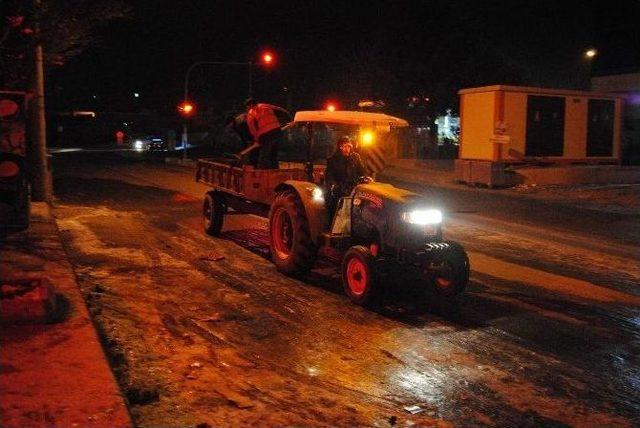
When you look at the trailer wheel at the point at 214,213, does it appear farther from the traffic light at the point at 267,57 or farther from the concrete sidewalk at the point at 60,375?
the traffic light at the point at 267,57

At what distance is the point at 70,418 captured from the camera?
14.7 feet

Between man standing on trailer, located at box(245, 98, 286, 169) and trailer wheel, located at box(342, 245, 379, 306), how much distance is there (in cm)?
340

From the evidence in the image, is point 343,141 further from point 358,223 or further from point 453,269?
point 453,269

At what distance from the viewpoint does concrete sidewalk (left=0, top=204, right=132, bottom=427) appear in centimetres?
450

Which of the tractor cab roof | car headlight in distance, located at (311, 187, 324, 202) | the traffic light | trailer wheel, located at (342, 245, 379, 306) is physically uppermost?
the traffic light

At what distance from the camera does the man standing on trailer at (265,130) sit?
36.0ft

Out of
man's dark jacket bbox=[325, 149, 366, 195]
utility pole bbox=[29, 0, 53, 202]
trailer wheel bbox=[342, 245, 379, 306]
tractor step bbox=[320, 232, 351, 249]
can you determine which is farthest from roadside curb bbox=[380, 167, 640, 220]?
utility pole bbox=[29, 0, 53, 202]

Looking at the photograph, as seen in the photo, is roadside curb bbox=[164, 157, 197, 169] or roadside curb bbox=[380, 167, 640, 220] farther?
roadside curb bbox=[164, 157, 197, 169]

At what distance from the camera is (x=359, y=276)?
8.12 m

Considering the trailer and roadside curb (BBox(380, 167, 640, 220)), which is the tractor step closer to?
the trailer

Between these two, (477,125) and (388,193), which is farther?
(477,125)

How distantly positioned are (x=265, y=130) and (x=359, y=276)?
376cm

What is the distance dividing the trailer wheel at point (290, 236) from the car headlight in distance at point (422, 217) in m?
1.73

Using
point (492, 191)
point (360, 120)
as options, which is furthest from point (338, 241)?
point (492, 191)
